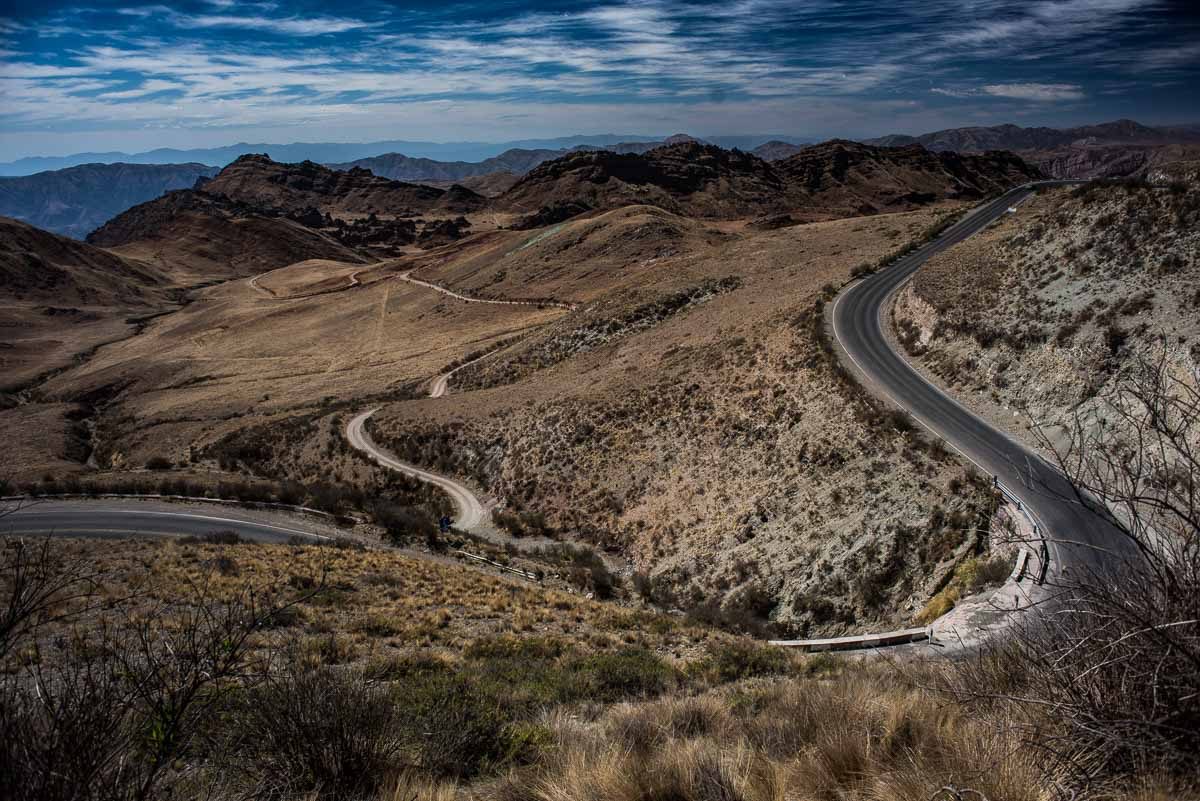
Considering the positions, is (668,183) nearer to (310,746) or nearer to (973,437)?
(973,437)

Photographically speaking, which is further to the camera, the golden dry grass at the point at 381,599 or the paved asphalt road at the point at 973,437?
the golden dry grass at the point at 381,599

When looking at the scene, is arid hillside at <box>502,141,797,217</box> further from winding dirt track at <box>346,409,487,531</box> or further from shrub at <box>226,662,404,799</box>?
shrub at <box>226,662,404,799</box>

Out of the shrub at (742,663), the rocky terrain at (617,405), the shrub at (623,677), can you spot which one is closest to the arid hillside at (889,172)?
the rocky terrain at (617,405)

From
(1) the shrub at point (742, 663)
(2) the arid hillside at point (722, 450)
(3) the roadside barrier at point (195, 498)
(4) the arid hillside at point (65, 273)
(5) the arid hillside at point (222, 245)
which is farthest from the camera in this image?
(5) the arid hillside at point (222, 245)

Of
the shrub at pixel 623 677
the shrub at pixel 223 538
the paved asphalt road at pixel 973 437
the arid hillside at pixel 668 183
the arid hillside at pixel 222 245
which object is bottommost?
the shrub at pixel 223 538

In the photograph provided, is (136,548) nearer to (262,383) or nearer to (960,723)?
(960,723)

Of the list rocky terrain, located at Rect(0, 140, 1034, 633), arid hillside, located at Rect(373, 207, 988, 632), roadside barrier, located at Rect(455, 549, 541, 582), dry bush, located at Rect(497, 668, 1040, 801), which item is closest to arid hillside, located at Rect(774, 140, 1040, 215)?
rocky terrain, located at Rect(0, 140, 1034, 633)

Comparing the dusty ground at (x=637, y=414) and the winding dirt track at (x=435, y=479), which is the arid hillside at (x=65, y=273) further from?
the winding dirt track at (x=435, y=479)

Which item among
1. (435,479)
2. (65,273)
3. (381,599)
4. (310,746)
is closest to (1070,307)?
(381,599)
